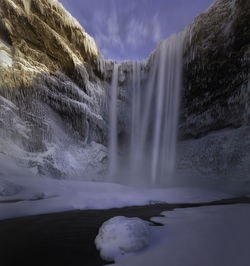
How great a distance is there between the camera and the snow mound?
151 inches

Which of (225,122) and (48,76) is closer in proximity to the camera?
(48,76)

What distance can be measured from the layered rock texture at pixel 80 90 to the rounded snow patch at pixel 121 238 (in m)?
5.92

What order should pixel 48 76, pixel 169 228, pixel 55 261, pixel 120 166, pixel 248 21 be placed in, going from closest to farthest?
1. pixel 55 261
2. pixel 169 228
3. pixel 248 21
4. pixel 48 76
5. pixel 120 166

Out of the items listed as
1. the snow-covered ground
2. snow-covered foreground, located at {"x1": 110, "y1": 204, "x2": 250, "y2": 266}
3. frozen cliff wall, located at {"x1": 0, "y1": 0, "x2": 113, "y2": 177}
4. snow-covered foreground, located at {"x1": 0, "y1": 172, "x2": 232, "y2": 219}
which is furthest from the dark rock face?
snow-covered foreground, located at {"x1": 110, "y1": 204, "x2": 250, "y2": 266}

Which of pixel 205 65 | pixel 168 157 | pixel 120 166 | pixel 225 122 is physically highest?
pixel 205 65

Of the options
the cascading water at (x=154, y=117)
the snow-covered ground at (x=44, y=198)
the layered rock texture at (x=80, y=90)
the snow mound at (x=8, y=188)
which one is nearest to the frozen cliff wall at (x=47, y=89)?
the layered rock texture at (x=80, y=90)

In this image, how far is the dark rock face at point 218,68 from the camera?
779cm

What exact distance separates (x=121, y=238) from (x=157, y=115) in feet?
37.7

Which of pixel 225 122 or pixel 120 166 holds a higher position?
pixel 225 122

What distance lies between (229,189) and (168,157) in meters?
4.44

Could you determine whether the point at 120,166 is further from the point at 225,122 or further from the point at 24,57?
the point at 24,57

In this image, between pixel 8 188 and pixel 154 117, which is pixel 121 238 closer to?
pixel 8 188

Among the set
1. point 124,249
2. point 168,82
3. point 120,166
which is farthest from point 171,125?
point 124,249

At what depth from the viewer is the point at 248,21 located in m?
7.34
